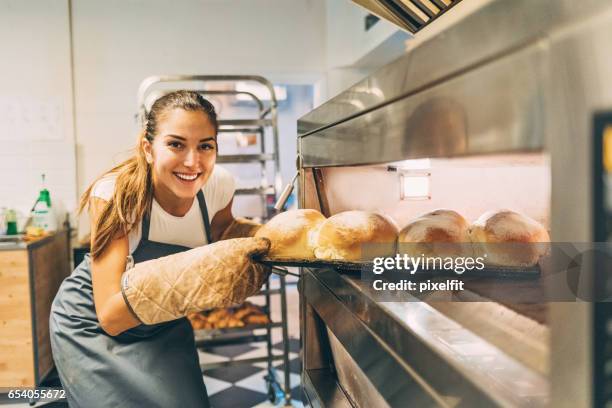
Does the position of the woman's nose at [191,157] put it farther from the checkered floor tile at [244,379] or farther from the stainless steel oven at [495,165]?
the checkered floor tile at [244,379]

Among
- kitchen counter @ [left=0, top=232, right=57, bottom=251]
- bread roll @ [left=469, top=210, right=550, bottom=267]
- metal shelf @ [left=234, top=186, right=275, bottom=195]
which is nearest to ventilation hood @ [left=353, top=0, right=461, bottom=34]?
bread roll @ [left=469, top=210, right=550, bottom=267]

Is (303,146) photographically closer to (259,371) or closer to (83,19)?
(259,371)

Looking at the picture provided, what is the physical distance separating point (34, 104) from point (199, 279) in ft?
10.7

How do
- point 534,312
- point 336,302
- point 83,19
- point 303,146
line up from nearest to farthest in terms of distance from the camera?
point 534,312 → point 336,302 → point 303,146 → point 83,19

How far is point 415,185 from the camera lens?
104 centimetres

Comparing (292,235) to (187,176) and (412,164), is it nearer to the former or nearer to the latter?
(412,164)

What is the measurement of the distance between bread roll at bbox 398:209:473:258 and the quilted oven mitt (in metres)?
0.32

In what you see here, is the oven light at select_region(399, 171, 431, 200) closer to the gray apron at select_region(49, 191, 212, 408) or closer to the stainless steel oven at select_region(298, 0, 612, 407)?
the stainless steel oven at select_region(298, 0, 612, 407)

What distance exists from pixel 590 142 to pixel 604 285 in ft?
0.32

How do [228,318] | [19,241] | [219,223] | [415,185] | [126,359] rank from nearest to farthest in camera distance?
[415,185]
[126,359]
[219,223]
[228,318]
[19,241]

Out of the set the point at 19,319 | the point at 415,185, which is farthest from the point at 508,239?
the point at 19,319

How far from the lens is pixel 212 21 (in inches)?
152

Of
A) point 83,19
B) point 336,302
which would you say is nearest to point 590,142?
point 336,302

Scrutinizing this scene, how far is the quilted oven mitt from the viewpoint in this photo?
3.19 ft
